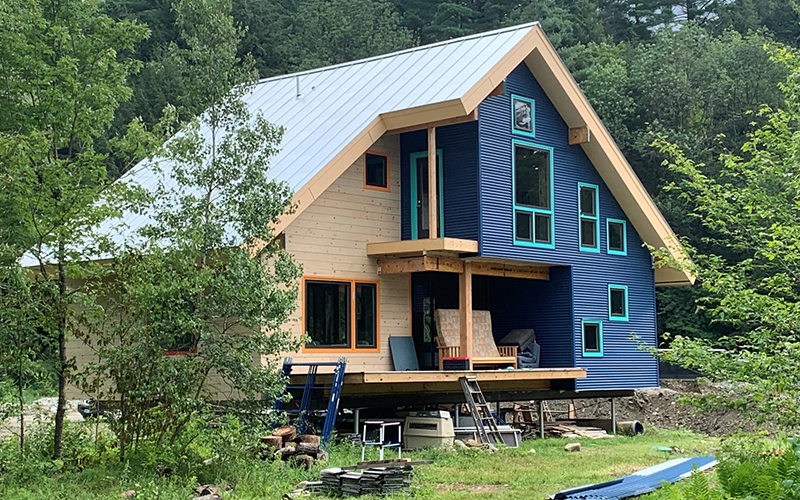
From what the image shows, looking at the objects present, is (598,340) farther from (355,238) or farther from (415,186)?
(355,238)

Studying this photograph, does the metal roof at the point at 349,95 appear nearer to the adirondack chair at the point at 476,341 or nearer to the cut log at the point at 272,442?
the adirondack chair at the point at 476,341

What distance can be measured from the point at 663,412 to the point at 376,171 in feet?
38.7

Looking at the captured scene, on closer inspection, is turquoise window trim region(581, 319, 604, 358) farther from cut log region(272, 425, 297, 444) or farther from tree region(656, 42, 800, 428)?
tree region(656, 42, 800, 428)

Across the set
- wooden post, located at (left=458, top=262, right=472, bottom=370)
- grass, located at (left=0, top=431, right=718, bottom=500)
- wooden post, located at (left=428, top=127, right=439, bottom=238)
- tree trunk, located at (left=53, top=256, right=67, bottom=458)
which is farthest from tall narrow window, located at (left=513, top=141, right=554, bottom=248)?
tree trunk, located at (left=53, top=256, right=67, bottom=458)

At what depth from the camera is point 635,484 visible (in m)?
12.6

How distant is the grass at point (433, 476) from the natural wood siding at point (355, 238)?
300cm

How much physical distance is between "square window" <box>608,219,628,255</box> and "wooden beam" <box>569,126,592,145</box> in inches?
86.1

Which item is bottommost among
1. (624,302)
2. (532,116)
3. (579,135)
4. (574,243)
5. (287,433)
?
(287,433)

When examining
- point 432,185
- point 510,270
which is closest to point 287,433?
point 432,185

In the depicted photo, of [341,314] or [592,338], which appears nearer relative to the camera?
[341,314]

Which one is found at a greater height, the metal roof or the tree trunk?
Result: the metal roof

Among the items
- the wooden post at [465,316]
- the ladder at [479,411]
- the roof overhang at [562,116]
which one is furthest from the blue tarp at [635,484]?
the wooden post at [465,316]

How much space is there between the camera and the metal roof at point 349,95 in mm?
18266

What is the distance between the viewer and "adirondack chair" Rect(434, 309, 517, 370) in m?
19.5
